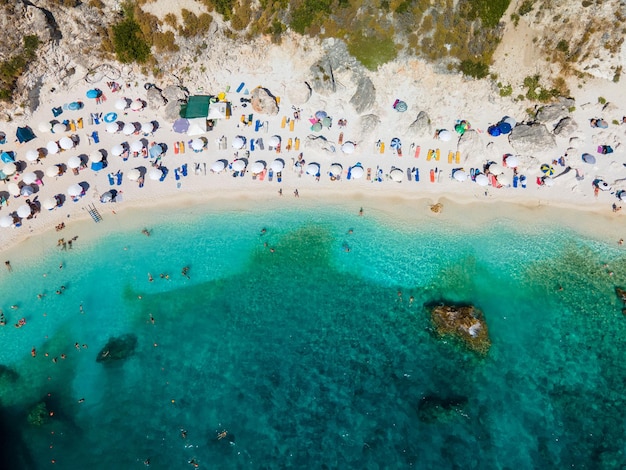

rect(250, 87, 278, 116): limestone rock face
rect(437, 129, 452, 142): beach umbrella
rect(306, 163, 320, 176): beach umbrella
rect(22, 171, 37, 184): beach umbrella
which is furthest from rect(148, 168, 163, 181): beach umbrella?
rect(437, 129, 452, 142): beach umbrella

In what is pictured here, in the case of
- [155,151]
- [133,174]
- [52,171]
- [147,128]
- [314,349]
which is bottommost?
[314,349]

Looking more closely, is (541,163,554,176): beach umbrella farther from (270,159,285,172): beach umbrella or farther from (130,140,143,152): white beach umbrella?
(130,140,143,152): white beach umbrella

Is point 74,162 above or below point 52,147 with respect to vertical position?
below

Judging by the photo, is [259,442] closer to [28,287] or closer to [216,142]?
[28,287]

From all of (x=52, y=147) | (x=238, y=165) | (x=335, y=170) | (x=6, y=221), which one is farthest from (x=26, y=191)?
(x=335, y=170)

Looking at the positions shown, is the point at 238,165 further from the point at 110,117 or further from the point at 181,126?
the point at 110,117

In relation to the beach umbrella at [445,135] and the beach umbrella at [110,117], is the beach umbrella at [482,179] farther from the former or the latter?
the beach umbrella at [110,117]

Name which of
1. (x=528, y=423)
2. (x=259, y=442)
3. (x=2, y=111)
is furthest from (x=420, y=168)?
(x=2, y=111)
